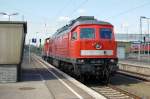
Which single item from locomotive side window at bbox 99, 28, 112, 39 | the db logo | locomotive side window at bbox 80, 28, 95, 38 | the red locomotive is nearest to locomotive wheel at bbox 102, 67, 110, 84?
the red locomotive

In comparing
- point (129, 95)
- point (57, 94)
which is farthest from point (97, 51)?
point (57, 94)

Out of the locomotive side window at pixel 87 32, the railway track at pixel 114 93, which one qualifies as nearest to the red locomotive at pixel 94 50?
the locomotive side window at pixel 87 32

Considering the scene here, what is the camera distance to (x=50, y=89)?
16047 millimetres

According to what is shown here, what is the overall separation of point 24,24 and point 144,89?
7234 millimetres

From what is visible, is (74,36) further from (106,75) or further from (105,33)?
(106,75)

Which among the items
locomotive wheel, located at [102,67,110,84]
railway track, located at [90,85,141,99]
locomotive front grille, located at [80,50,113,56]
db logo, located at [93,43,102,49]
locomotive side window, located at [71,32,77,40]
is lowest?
railway track, located at [90,85,141,99]

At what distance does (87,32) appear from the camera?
2131 cm

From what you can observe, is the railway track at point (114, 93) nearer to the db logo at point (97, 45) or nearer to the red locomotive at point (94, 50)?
the red locomotive at point (94, 50)

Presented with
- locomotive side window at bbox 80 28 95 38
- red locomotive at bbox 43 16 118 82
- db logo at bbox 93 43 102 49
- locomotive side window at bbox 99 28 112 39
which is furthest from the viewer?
locomotive side window at bbox 99 28 112 39

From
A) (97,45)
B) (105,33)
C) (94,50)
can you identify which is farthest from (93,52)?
(105,33)

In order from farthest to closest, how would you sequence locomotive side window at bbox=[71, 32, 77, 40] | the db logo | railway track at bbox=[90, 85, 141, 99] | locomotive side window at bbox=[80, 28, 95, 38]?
1. locomotive side window at bbox=[71, 32, 77, 40]
2. locomotive side window at bbox=[80, 28, 95, 38]
3. the db logo
4. railway track at bbox=[90, 85, 141, 99]

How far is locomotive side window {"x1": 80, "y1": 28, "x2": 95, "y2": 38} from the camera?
21156 millimetres

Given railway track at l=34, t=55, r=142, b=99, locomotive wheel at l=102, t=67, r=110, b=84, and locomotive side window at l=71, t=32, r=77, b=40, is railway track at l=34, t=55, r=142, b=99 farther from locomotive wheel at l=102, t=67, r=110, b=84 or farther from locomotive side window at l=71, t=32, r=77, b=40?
locomotive side window at l=71, t=32, r=77, b=40

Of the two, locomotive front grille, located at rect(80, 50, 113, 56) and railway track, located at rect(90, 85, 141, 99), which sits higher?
locomotive front grille, located at rect(80, 50, 113, 56)
